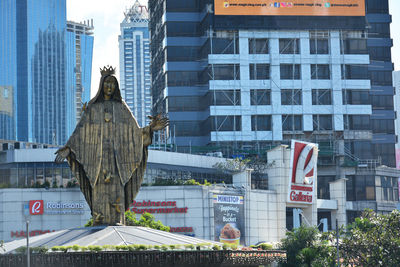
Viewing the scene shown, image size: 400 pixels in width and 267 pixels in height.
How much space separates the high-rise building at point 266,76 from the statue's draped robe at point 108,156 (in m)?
76.4

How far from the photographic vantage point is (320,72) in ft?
393

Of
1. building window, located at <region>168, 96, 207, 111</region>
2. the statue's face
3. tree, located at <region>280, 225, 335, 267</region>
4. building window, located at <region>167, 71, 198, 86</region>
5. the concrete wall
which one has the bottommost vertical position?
tree, located at <region>280, 225, 335, 267</region>

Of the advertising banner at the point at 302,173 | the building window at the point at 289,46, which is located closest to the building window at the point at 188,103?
the building window at the point at 289,46

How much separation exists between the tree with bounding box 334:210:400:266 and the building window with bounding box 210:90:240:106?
5638cm

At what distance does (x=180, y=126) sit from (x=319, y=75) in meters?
20.2

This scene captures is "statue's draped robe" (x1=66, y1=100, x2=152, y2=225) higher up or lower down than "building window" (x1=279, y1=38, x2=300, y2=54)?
lower down

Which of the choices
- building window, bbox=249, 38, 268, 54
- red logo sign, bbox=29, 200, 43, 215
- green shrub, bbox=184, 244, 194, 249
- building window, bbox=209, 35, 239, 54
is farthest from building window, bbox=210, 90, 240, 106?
green shrub, bbox=184, 244, 194, 249

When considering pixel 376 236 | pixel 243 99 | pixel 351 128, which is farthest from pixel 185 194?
pixel 351 128

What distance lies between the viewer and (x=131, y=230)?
117ft

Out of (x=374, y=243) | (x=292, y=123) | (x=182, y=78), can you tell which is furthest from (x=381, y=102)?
(x=374, y=243)

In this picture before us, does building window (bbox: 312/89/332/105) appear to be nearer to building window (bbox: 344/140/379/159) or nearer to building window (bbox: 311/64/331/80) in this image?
building window (bbox: 311/64/331/80)

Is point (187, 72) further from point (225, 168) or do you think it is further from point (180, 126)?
point (225, 168)

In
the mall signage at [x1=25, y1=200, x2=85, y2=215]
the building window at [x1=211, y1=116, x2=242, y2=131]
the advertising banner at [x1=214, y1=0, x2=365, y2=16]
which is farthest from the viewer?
the advertising banner at [x1=214, y1=0, x2=365, y2=16]

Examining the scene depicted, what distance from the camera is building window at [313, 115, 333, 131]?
119 metres
